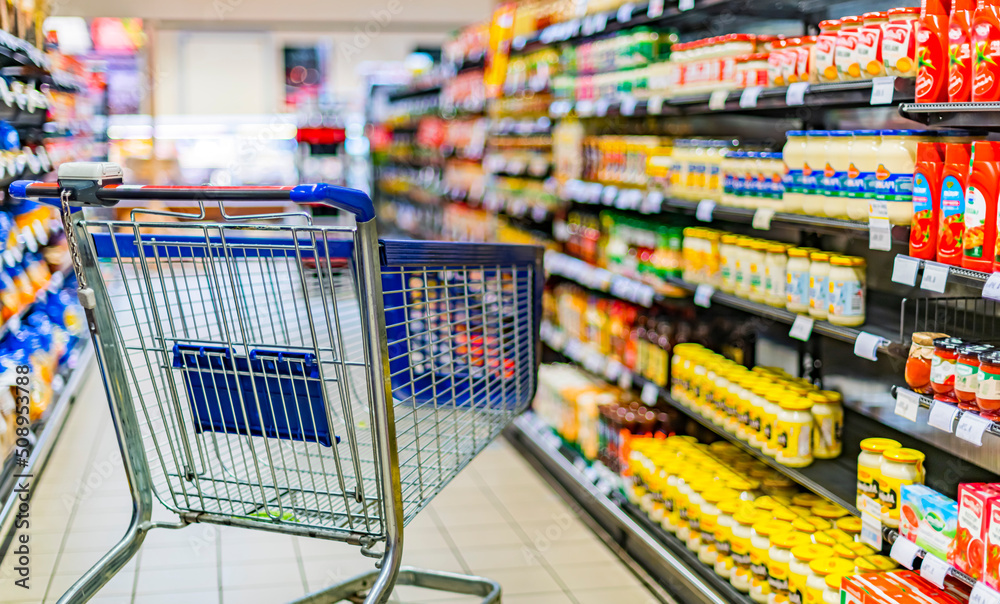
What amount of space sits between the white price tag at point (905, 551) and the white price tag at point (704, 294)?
4.08 ft

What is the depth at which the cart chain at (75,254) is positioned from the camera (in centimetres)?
204

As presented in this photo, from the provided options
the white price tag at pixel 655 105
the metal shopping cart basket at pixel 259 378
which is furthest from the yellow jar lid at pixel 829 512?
the white price tag at pixel 655 105

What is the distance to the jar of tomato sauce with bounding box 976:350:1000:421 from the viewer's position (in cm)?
209

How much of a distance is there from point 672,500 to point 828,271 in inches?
44.6

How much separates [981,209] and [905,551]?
88cm

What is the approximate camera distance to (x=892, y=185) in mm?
2490

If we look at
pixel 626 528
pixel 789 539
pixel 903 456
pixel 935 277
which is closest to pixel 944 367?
pixel 935 277

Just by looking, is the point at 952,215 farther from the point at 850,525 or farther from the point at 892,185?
the point at 850,525

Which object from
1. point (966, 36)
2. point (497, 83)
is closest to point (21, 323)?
point (497, 83)

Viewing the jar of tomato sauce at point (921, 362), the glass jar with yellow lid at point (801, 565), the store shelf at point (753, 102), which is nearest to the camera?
the jar of tomato sauce at point (921, 362)

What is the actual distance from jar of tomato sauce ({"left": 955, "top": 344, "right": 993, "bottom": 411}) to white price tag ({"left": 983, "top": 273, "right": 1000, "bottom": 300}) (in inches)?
8.3

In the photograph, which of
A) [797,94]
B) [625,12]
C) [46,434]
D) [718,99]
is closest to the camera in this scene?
[797,94]

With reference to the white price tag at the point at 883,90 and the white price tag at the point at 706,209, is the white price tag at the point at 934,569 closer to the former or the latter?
the white price tag at the point at 883,90

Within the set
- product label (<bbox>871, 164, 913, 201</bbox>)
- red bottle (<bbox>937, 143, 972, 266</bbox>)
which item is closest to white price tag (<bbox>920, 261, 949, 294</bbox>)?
red bottle (<bbox>937, 143, 972, 266</bbox>)
